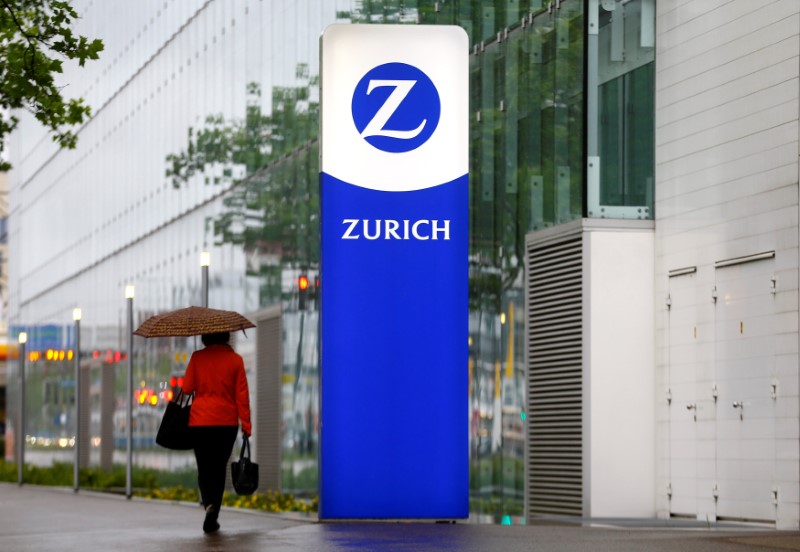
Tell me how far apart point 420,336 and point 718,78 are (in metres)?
6.12

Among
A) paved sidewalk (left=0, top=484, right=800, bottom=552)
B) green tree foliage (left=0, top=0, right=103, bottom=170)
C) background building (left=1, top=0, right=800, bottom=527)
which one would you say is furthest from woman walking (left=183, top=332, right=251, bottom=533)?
green tree foliage (left=0, top=0, right=103, bottom=170)

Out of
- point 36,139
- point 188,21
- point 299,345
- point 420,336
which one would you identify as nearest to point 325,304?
point 420,336

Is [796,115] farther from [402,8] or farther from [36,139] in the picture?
[36,139]

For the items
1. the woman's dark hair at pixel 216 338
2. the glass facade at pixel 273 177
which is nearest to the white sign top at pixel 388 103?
the woman's dark hair at pixel 216 338

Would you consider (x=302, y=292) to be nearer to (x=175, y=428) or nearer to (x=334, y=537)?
(x=175, y=428)

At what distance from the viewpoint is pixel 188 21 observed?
37.3 m

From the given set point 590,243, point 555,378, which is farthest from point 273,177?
point 590,243

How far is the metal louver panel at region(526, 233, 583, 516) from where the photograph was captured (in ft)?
71.2

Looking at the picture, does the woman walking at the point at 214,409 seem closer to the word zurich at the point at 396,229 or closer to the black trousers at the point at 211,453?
the black trousers at the point at 211,453

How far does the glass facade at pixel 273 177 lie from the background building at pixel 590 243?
0.16 feet

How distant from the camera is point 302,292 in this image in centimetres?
2830

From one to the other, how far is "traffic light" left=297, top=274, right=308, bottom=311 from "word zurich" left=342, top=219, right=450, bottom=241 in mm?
12481

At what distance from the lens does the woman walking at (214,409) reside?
50.1 ft

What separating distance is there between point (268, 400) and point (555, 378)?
338 inches
